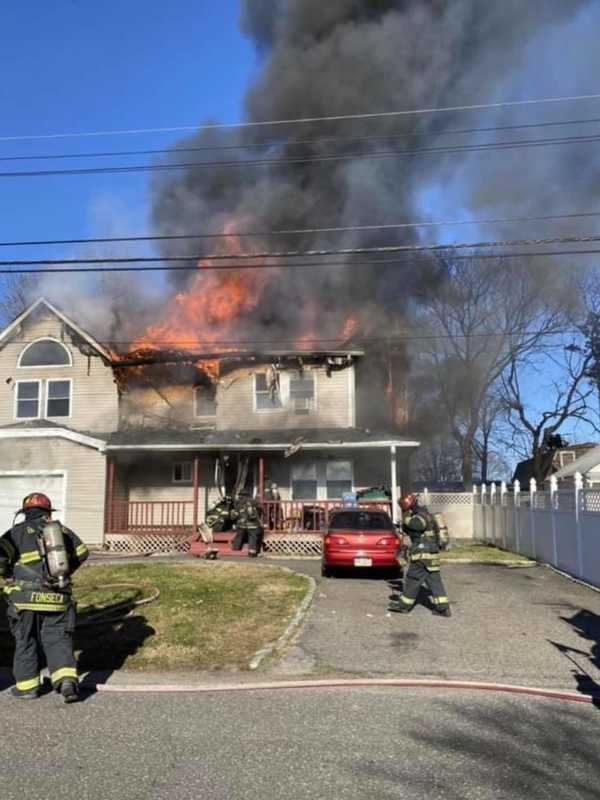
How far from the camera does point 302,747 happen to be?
161 inches

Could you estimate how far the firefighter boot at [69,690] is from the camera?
16.3 feet

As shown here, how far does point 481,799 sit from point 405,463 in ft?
57.5

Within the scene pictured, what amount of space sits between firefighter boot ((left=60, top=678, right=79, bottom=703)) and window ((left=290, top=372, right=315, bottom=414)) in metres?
14.0

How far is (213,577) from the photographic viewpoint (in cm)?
1122

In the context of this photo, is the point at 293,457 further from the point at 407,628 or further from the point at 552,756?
the point at 552,756

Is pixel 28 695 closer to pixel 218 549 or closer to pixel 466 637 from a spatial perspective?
pixel 466 637

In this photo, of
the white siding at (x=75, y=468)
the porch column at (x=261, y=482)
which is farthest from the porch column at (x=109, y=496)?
the porch column at (x=261, y=482)

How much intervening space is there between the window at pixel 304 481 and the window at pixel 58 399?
6.45m

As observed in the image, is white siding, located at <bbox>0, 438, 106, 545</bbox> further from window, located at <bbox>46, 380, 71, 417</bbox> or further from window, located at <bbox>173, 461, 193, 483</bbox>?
window, located at <bbox>173, 461, 193, 483</bbox>

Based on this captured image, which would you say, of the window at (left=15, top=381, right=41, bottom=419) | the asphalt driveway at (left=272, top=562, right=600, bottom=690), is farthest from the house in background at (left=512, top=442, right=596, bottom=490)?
the asphalt driveway at (left=272, top=562, right=600, bottom=690)

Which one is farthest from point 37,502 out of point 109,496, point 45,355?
point 45,355

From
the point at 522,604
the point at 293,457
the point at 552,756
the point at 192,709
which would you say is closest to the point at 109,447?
the point at 293,457

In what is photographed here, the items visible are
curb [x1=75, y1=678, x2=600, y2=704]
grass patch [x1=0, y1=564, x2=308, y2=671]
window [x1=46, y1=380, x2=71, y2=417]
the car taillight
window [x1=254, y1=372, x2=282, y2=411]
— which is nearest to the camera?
curb [x1=75, y1=678, x2=600, y2=704]

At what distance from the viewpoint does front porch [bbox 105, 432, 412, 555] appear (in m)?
16.9
